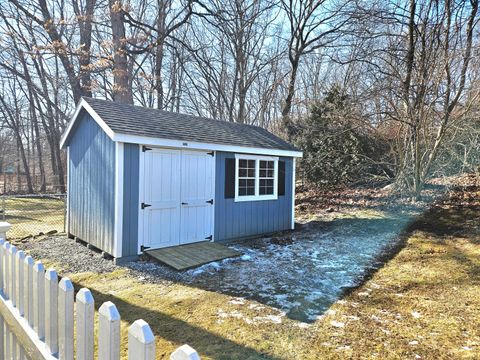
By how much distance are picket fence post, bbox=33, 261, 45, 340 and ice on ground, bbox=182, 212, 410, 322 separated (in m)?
2.52

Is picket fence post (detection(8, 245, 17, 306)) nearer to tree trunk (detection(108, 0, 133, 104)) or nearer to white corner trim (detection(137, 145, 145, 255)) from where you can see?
white corner trim (detection(137, 145, 145, 255))

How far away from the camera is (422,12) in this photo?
29.3 ft

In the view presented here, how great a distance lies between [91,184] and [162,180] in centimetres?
149

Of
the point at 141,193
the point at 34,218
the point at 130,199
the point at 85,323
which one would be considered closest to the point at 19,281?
the point at 85,323

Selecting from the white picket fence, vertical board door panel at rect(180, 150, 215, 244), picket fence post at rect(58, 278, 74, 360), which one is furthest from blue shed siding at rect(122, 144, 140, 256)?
picket fence post at rect(58, 278, 74, 360)

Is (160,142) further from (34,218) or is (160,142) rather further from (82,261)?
(34,218)

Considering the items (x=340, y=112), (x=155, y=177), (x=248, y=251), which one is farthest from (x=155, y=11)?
(x=248, y=251)

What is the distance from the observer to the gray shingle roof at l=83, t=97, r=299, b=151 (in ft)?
19.3

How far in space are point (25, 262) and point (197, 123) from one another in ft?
20.3

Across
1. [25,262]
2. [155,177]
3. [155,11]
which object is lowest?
[25,262]

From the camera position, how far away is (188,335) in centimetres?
314

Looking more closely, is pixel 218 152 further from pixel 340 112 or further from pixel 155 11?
pixel 155 11

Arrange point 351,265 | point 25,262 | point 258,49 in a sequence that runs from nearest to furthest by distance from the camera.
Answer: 1. point 25,262
2. point 351,265
3. point 258,49

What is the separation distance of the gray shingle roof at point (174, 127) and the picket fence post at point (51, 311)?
399cm
